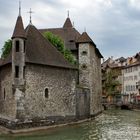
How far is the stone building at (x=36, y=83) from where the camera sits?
33.5 meters

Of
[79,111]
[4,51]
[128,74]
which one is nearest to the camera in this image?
[79,111]

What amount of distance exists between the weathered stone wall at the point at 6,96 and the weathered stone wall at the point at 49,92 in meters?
1.14

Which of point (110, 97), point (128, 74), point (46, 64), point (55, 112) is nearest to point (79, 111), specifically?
point (55, 112)

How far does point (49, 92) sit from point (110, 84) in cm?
5320

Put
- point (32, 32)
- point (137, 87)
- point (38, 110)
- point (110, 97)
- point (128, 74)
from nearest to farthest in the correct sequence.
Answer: point (38, 110) < point (32, 32) < point (137, 87) < point (128, 74) < point (110, 97)

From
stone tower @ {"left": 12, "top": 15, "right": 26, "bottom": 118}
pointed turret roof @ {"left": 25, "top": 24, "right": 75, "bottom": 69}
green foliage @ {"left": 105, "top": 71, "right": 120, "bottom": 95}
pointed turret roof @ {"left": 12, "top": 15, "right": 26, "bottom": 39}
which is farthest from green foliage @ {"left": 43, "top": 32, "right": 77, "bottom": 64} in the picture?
green foliage @ {"left": 105, "top": 71, "right": 120, "bottom": 95}

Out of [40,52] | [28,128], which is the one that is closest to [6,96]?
[28,128]

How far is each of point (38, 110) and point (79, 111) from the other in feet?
20.9

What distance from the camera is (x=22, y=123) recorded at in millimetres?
32375

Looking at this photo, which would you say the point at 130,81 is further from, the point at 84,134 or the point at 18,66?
the point at 84,134

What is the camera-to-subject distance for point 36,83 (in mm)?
34750

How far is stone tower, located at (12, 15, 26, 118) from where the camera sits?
33344 mm

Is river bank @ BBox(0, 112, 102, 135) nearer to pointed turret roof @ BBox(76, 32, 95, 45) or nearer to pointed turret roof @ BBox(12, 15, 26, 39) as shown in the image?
pointed turret roof @ BBox(12, 15, 26, 39)

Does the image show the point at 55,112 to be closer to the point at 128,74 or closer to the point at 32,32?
the point at 32,32
